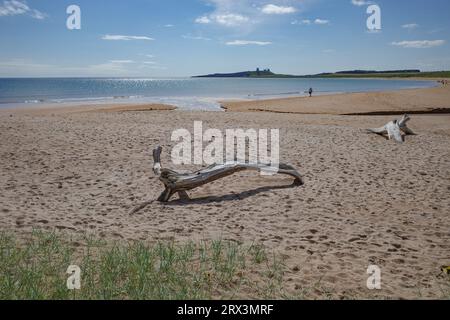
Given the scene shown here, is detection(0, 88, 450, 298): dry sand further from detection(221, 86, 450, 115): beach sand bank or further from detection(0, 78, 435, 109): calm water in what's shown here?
detection(0, 78, 435, 109): calm water

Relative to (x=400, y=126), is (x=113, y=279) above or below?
below

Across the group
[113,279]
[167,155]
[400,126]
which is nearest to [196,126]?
[167,155]

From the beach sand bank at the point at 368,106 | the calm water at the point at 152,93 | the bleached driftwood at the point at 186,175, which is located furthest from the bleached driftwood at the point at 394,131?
the calm water at the point at 152,93

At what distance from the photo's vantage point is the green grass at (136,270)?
3975 millimetres

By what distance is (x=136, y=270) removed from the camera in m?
4.41

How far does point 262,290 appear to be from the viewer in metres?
4.19

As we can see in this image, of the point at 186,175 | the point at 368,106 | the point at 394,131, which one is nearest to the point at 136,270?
the point at 186,175

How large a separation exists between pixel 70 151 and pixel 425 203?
9782 millimetres

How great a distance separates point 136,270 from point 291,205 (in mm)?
3866

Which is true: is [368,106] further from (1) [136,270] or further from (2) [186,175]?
(1) [136,270]

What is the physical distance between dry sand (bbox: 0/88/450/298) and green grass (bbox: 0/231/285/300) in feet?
1.30

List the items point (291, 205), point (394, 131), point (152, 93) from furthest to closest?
1. point (152, 93)
2. point (394, 131)
3. point (291, 205)
